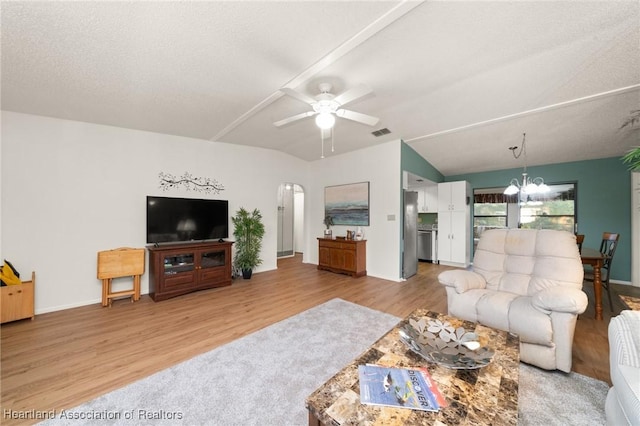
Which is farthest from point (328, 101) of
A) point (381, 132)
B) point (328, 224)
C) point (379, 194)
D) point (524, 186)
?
point (524, 186)

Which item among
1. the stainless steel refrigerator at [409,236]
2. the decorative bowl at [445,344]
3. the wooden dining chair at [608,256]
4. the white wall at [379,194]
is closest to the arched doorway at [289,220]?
the white wall at [379,194]

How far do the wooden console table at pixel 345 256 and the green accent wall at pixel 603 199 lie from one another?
467cm

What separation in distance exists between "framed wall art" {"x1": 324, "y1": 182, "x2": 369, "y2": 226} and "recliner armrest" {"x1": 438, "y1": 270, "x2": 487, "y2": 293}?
107 inches

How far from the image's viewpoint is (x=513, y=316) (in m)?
1.94

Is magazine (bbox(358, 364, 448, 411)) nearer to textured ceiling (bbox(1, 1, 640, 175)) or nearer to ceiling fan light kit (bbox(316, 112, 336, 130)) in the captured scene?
ceiling fan light kit (bbox(316, 112, 336, 130))

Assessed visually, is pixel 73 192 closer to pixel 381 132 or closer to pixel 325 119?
pixel 325 119

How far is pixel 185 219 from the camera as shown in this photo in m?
4.03

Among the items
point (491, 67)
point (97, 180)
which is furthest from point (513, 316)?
point (97, 180)

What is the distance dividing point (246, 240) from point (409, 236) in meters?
3.38

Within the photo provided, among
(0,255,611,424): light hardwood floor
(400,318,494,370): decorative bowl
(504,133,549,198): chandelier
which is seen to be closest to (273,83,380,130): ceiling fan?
(400,318,494,370): decorative bowl

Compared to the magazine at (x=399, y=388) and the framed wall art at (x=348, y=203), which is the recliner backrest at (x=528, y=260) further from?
the framed wall art at (x=348, y=203)

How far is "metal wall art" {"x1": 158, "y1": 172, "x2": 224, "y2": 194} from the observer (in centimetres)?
407

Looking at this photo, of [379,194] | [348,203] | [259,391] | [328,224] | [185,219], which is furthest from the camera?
[328,224]

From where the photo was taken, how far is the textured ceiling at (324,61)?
1.80 metres
